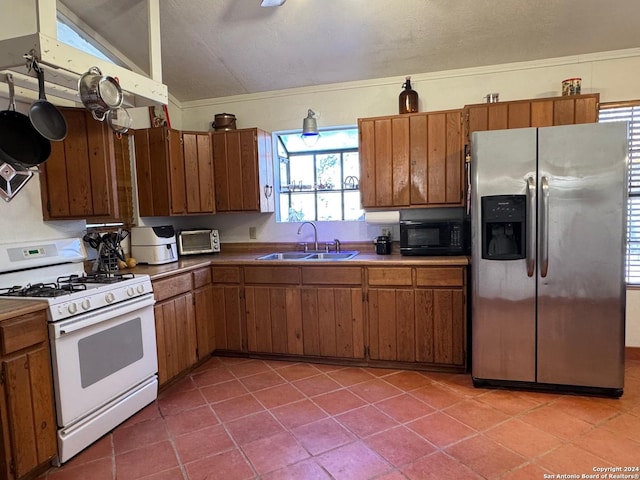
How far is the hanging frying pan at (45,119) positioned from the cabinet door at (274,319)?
175 cm

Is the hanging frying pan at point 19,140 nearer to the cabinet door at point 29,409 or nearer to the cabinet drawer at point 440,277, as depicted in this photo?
the cabinet door at point 29,409

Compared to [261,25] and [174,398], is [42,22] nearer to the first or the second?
[261,25]

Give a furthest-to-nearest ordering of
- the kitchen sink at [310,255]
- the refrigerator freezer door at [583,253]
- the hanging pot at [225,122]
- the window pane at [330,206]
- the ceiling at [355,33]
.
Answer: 1. the window pane at [330,206]
2. the hanging pot at [225,122]
3. the kitchen sink at [310,255]
4. the ceiling at [355,33]
5. the refrigerator freezer door at [583,253]

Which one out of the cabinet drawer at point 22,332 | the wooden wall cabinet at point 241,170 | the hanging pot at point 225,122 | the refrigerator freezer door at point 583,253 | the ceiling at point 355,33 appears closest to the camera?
the cabinet drawer at point 22,332

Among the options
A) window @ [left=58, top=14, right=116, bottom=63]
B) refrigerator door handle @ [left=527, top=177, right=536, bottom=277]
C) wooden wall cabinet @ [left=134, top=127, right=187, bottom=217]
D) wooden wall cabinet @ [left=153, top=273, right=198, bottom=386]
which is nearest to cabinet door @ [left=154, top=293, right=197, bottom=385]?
wooden wall cabinet @ [left=153, top=273, right=198, bottom=386]

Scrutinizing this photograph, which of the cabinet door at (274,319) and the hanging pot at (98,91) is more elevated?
the hanging pot at (98,91)

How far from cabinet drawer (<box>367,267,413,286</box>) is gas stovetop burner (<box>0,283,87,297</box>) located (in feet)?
6.31

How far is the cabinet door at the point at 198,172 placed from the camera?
353 centimetres

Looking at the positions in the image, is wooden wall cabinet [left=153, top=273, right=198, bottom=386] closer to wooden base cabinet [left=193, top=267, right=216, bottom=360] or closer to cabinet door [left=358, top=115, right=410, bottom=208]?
wooden base cabinet [left=193, top=267, right=216, bottom=360]

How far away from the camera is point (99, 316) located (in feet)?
7.16

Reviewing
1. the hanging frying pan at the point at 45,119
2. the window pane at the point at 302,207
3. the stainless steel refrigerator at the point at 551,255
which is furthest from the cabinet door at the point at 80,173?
the stainless steel refrigerator at the point at 551,255

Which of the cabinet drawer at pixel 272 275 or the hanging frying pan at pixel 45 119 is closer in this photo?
the hanging frying pan at pixel 45 119

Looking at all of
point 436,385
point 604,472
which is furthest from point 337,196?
point 604,472

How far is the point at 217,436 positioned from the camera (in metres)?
2.23
